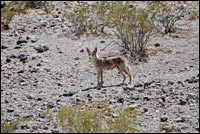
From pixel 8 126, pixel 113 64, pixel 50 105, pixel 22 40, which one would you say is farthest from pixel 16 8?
pixel 8 126

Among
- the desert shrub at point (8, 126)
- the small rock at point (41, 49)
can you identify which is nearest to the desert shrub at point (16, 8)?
the small rock at point (41, 49)

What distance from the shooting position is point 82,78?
1497 centimetres

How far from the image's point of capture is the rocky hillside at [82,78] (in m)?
10.9

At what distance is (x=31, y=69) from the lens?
52.4 ft

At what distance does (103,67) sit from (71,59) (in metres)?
3.61

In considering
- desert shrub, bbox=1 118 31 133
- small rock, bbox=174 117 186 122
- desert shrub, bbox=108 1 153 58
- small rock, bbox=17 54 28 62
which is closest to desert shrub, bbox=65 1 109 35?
desert shrub, bbox=108 1 153 58

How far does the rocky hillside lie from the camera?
10.9 m

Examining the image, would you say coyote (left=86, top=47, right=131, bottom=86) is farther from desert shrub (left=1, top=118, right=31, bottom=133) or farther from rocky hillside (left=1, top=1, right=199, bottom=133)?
desert shrub (left=1, top=118, right=31, bottom=133)

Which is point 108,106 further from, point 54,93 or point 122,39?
point 122,39

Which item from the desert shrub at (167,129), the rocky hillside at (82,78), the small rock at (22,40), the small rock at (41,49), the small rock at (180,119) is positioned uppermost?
the small rock at (22,40)

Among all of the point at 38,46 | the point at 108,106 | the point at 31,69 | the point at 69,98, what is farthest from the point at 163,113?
the point at 38,46

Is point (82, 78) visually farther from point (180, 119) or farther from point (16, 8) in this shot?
point (16, 8)

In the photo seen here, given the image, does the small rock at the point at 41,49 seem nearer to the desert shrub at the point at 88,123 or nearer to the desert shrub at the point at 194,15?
the desert shrub at the point at 194,15

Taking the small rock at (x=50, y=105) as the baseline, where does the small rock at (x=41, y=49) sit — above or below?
above
